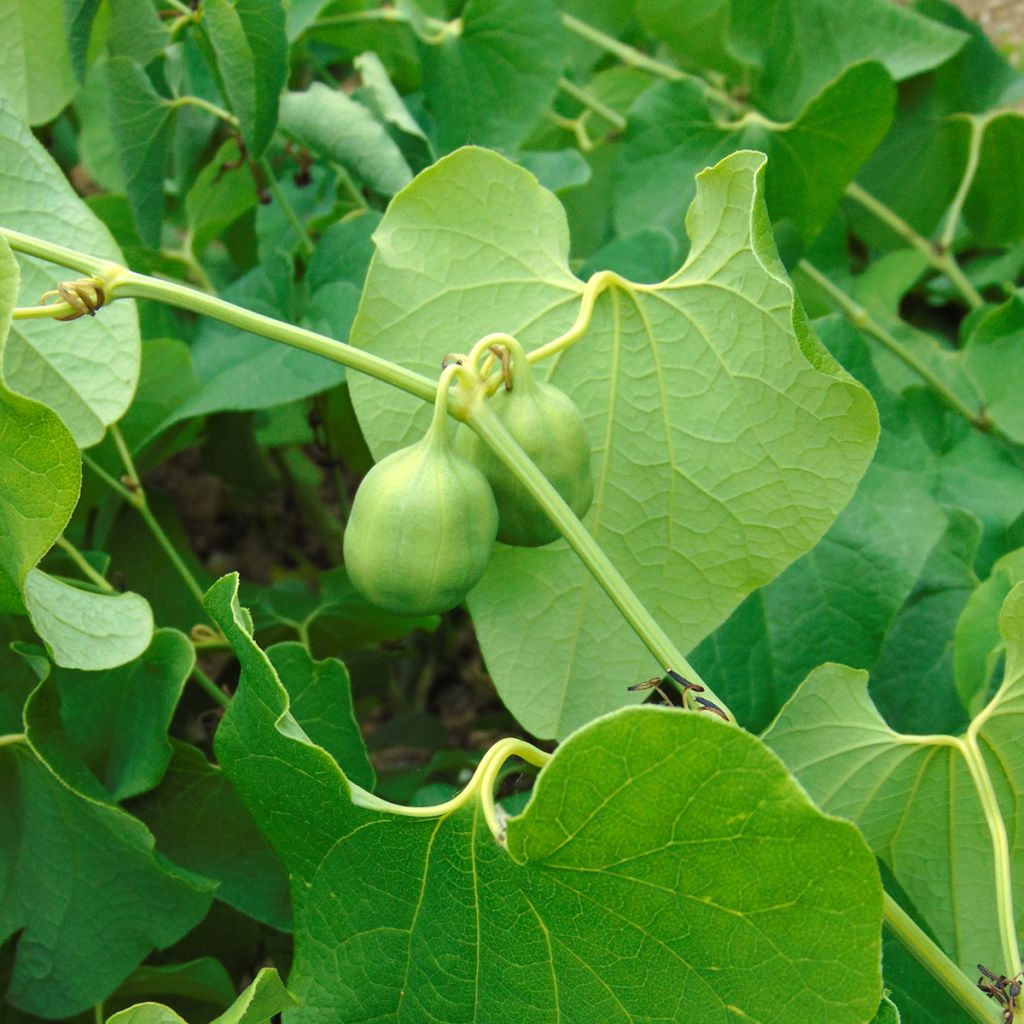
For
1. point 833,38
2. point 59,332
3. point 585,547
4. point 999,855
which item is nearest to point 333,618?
point 59,332

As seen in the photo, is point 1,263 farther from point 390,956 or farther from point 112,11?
point 112,11

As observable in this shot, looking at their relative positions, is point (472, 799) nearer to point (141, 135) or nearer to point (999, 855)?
point (999, 855)

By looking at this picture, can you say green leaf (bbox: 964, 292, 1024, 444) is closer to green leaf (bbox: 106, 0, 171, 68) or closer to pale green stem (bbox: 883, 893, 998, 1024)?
pale green stem (bbox: 883, 893, 998, 1024)

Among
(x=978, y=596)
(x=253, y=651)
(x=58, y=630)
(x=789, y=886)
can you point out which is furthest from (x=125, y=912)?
(x=978, y=596)

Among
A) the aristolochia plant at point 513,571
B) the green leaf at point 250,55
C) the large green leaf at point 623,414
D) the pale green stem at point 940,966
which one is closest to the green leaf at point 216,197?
the aristolochia plant at point 513,571

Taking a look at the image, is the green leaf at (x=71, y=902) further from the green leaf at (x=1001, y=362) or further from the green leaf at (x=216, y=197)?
the green leaf at (x=1001, y=362)
